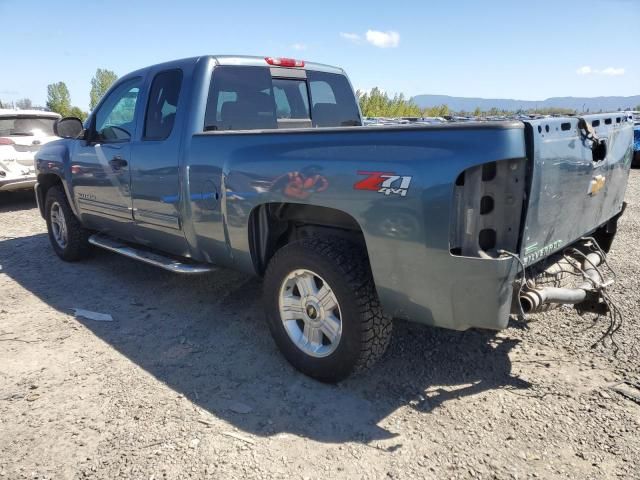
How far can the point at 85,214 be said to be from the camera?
197 inches

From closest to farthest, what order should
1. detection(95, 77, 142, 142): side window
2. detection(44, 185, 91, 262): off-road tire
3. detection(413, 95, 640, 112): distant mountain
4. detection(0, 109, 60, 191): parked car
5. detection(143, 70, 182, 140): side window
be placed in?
detection(143, 70, 182, 140): side window, detection(95, 77, 142, 142): side window, detection(44, 185, 91, 262): off-road tire, detection(0, 109, 60, 191): parked car, detection(413, 95, 640, 112): distant mountain

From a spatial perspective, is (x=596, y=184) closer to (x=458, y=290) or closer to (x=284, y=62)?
(x=458, y=290)

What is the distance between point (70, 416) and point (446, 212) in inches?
91.9

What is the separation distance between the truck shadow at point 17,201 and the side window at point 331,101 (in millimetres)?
6941

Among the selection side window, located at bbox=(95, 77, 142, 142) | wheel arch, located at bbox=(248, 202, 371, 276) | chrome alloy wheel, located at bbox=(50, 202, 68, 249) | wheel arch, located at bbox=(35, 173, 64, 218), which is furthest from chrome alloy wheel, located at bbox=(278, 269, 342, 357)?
wheel arch, located at bbox=(35, 173, 64, 218)

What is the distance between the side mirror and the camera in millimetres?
4688

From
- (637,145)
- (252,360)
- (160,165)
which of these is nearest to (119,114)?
(160,165)

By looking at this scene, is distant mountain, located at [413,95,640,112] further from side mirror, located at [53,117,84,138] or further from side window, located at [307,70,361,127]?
side mirror, located at [53,117,84,138]

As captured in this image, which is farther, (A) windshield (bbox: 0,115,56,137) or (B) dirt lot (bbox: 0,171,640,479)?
(A) windshield (bbox: 0,115,56,137)

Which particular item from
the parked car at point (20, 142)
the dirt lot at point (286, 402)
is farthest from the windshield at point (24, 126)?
the dirt lot at point (286, 402)

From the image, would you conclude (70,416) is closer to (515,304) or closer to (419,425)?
(419,425)

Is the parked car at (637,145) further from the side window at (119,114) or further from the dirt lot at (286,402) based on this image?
the side window at (119,114)

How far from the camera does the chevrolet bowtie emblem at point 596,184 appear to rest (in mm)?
2863

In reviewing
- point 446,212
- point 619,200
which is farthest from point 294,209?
point 619,200
